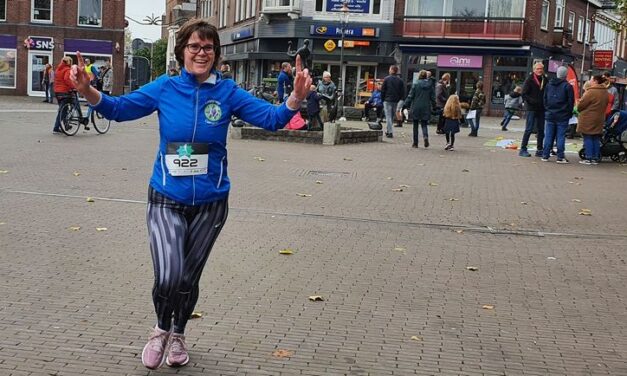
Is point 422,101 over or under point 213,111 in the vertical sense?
over

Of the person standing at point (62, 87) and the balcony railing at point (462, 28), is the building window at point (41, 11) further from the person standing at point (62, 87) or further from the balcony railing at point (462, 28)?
the person standing at point (62, 87)

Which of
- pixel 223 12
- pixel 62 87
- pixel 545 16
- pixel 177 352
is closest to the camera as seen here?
pixel 177 352

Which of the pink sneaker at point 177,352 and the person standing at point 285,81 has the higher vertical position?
the person standing at point 285,81

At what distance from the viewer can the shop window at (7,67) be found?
43812 mm

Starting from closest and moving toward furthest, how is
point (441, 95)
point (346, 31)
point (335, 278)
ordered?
point (335, 278) → point (441, 95) → point (346, 31)

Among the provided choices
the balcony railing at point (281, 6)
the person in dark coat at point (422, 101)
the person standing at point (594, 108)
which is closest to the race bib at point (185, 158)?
the person standing at point (594, 108)

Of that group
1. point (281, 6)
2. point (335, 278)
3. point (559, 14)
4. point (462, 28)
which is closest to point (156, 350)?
point (335, 278)

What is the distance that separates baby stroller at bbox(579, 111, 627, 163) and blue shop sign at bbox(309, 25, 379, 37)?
2611 centimetres

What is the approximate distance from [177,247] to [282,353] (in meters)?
0.95

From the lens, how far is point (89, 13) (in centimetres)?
4494

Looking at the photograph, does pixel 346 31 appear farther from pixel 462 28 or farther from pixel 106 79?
pixel 106 79

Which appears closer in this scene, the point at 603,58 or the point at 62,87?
the point at 62,87

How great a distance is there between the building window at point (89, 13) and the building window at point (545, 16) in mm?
24690

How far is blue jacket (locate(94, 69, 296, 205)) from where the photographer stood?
4133 millimetres
